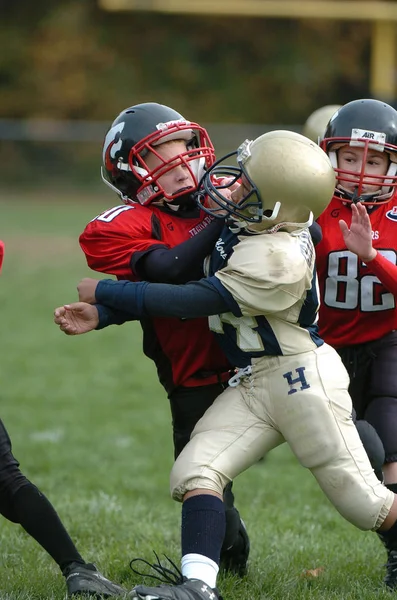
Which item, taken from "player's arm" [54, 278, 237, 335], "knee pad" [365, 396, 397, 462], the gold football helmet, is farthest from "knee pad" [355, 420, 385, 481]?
the gold football helmet

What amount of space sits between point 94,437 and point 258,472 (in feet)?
4.07

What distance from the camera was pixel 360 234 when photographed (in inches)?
132

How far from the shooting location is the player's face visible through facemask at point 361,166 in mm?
3553

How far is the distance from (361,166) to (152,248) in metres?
0.80

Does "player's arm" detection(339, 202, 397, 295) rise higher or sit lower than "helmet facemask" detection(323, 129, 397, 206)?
lower

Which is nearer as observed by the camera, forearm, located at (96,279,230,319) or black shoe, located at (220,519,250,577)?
forearm, located at (96,279,230,319)

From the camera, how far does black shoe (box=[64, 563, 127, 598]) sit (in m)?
3.28

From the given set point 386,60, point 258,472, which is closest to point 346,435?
point 258,472

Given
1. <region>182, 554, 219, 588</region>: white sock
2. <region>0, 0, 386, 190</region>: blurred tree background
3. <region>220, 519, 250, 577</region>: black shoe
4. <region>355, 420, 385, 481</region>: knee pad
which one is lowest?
<region>0, 0, 386, 190</region>: blurred tree background

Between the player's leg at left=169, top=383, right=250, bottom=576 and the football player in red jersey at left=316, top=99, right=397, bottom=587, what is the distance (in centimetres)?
53

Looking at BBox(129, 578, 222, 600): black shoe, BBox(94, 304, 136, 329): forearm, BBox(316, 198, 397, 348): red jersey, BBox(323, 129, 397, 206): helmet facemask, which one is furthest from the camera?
BBox(316, 198, 397, 348): red jersey

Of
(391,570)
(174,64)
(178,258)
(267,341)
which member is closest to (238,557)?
(391,570)

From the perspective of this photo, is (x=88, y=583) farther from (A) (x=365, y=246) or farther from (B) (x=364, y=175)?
(B) (x=364, y=175)

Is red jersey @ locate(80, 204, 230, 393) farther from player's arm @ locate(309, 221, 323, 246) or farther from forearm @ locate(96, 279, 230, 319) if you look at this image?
player's arm @ locate(309, 221, 323, 246)
